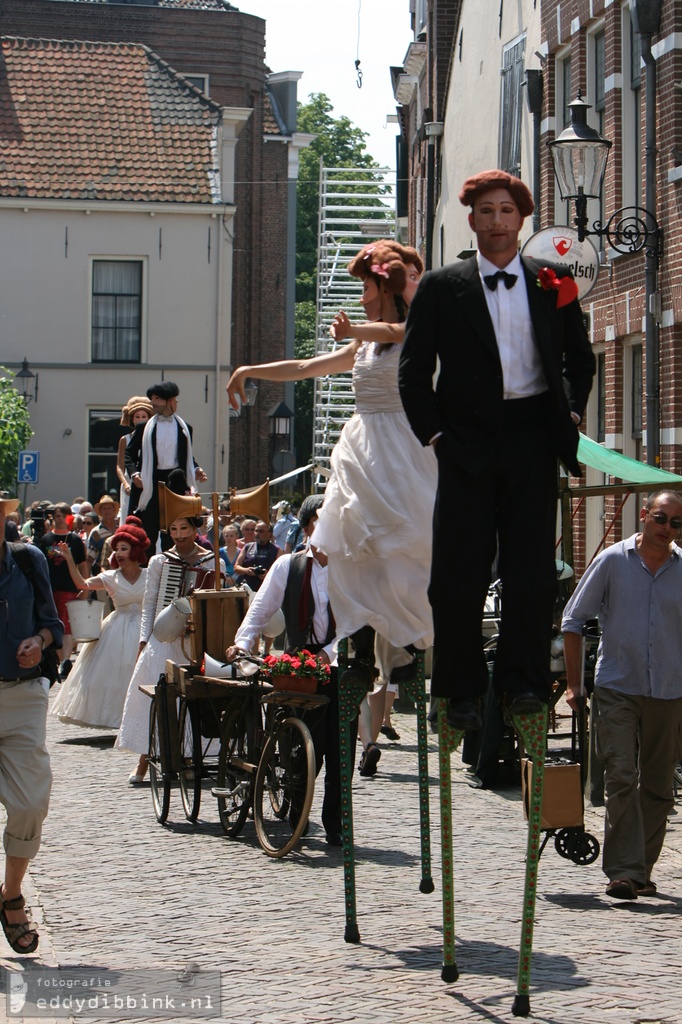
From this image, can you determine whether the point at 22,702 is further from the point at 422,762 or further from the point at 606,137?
the point at 606,137

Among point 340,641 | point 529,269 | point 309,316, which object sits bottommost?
point 340,641

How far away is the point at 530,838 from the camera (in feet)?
17.6

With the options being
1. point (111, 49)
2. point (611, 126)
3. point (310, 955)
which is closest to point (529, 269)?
point (310, 955)

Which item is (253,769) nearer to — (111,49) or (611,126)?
(611,126)

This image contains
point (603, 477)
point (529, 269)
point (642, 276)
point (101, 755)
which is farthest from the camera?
point (603, 477)

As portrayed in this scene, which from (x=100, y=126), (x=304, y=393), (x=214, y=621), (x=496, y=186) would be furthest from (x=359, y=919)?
(x=304, y=393)

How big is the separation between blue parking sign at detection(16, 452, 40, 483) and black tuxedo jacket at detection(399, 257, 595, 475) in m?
24.2

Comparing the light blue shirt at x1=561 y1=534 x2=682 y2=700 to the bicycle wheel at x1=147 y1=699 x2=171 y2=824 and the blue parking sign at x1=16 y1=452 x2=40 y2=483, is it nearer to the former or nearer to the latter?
the bicycle wheel at x1=147 y1=699 x2=171 y2=824

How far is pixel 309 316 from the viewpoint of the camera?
6931 cm

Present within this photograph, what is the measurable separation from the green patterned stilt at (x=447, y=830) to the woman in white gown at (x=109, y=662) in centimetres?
798

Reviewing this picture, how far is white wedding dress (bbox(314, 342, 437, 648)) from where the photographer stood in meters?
6.11

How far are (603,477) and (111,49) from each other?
22.2 metres

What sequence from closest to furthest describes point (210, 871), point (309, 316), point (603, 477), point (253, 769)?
point (210, 871), point (253, 769), point (603, 477), point (309, 316)

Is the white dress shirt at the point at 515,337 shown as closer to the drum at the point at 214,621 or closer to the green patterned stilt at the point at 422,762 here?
the green patterned stilt at the point at 422,762
